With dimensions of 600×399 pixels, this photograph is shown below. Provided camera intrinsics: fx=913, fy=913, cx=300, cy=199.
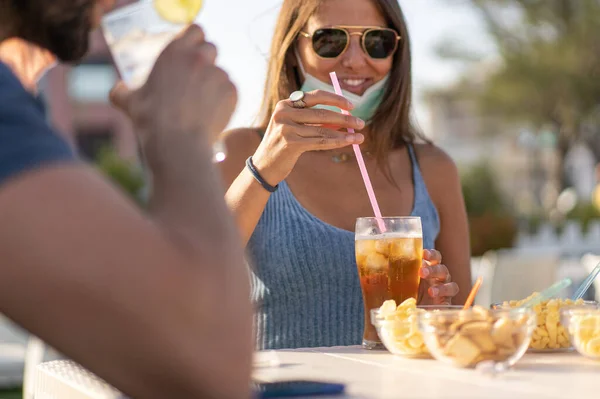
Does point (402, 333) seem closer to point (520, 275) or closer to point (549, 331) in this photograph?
point (549, 331)

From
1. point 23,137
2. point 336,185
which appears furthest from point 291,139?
point 23,137

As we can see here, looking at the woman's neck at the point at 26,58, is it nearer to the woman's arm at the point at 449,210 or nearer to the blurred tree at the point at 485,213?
the woman's arm at the point at 449,210

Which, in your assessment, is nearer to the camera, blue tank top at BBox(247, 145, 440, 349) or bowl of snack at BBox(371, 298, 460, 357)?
bowl of snack at BBox(371, 298, 460, 357)

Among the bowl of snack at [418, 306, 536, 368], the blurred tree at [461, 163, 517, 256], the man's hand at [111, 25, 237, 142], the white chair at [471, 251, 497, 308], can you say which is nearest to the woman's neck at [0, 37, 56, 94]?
the man's hand at [111, 25, 237, 142]

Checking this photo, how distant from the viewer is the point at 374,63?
2.77 metres

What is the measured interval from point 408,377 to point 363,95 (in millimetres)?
1274

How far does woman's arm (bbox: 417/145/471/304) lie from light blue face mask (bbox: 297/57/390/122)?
283 millimetres

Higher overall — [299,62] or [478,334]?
[299,62]

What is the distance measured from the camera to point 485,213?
1447cm

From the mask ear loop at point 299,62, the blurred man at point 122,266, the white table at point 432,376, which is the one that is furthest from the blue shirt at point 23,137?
the mask ear loop at point 299,62

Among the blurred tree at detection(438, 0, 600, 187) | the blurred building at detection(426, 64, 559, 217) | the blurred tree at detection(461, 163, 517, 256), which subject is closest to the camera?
the blurred tree at detection(461, 163, 517, 256)

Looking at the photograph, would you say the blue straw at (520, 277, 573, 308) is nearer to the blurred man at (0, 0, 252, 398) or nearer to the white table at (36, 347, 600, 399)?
the white table at (36, 347, 600, 399)

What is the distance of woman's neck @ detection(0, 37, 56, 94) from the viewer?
1.26 meters

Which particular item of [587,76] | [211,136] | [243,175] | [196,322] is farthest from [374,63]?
[587,76]
